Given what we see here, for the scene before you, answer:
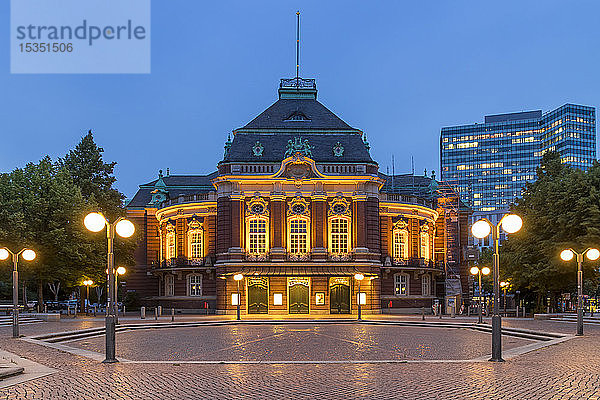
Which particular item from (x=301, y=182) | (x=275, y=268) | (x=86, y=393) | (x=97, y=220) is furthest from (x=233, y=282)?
(x=86, y=393)

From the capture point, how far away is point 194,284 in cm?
6850

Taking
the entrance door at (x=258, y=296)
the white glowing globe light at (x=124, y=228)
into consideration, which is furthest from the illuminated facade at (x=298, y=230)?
the white glowing globe light at (x=124, y=228)

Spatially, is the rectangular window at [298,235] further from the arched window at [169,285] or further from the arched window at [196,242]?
the arched window at [169,285]

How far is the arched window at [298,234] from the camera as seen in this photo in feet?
208

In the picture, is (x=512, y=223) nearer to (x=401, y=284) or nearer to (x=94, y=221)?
(x=94, y=221)

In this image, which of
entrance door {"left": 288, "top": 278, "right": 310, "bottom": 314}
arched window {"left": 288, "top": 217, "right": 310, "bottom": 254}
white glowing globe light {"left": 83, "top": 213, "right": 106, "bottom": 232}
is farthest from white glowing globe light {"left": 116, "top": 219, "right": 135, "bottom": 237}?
arched window {"left": 288, "top": 217, "right": 310, "bottom": 254}

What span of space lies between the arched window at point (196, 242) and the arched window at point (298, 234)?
367 inches

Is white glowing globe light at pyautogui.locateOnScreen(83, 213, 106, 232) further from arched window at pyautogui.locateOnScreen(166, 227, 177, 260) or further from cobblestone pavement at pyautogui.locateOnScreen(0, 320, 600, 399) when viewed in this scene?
arched window at pyautogui.locateOnScreen(166, 227, 177, 260)

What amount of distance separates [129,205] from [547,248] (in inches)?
1680

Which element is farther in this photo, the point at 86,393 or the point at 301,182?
the point at 301,182

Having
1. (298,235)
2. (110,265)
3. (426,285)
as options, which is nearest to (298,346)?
(110,265)

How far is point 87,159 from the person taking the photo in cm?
6412

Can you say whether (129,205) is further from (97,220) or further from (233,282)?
(97,220)

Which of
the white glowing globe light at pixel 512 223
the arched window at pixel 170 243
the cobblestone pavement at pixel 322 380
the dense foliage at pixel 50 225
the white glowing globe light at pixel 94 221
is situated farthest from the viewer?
the arched window at pixel 170 243
